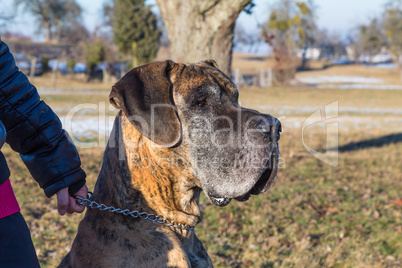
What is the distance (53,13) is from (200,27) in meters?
53.8

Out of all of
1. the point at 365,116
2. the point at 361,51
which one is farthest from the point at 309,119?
the point at 361,51

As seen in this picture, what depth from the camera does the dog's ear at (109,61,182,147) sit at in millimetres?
2180

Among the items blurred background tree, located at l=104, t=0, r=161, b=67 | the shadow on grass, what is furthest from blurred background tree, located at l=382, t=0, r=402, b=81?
the shadow on grass

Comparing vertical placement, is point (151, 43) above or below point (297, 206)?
above

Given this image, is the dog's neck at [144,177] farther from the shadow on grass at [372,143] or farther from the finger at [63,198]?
the shadow on grass at [372,143]

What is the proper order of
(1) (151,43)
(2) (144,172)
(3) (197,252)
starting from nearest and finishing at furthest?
(2) (144,172) < (3) (197,252) < (1) (151,43)

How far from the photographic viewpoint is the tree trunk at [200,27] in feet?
20.1

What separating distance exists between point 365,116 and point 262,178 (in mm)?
15054

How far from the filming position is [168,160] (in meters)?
2.31

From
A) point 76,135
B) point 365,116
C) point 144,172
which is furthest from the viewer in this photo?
point 365,116

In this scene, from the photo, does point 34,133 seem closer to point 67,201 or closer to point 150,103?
point 67,201

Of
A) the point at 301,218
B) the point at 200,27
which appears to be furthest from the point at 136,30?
the point at 301,218

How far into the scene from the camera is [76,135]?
33.0 ft

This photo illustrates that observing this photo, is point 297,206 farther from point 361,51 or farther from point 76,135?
point 361,51
